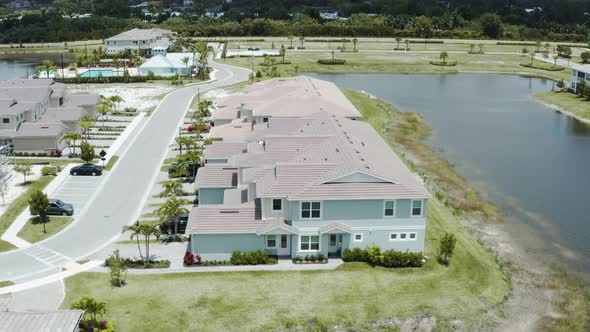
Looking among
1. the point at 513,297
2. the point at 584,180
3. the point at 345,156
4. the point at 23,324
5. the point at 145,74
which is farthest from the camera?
the point at 145,74

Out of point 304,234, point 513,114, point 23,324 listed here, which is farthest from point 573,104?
point 23,324

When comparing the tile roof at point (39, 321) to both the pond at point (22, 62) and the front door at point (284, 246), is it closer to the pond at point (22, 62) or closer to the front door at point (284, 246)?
the front door at point (284, 246)

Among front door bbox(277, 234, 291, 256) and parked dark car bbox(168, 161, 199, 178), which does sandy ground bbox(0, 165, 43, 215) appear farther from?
front door bbox(277, 234, 291, 256)

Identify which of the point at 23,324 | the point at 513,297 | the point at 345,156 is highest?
the point at 345,156

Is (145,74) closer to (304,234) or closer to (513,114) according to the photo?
(513,114)

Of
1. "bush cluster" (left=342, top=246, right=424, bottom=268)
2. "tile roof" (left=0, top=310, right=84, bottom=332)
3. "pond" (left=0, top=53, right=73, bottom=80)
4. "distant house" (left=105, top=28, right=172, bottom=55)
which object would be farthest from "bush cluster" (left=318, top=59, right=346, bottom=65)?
"tile roof" (left=0, top=310, right=84, bottom=332)

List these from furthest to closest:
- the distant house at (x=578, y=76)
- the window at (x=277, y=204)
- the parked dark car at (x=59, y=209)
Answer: the distant house at (x=578, y=76), the parked dark car at (x=59, y=209), the window at (x=277, y=204)

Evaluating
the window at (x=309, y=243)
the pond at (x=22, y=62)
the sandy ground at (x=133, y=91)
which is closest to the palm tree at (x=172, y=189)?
the window at (x=309, y=243)
